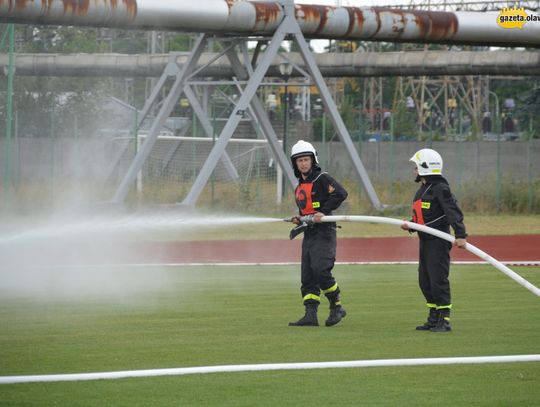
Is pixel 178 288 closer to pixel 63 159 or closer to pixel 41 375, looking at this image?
pixel 41 375

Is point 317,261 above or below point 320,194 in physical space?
below

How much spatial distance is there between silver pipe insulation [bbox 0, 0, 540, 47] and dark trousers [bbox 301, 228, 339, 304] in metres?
13.3

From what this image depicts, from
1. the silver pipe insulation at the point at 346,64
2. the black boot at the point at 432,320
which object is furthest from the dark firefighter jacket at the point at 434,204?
the silver pipe insulation at the point at 346,64

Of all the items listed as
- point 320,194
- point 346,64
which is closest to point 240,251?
point 320,194

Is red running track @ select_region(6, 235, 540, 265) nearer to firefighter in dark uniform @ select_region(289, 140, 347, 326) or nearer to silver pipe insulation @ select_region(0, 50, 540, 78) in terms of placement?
firefighter in dark uniform @ select_region(289, 140, 347, 326)

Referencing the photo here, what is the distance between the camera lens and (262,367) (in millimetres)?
9062

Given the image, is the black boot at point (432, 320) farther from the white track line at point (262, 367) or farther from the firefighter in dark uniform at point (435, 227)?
the white track line at point (262, 367)

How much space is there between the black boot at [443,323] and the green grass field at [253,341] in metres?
0.14

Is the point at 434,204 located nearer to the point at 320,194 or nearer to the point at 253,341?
the point at 320,194

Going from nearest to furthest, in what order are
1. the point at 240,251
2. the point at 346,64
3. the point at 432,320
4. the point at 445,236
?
the point at 445,236
the point at 432,320
the point at 240,251
the point at 346,64

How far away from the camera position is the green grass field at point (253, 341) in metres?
8.05

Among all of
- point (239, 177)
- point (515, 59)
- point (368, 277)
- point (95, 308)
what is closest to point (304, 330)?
point (95, 308)

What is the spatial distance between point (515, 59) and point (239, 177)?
9.93 meters

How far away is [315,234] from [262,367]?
3060mm
